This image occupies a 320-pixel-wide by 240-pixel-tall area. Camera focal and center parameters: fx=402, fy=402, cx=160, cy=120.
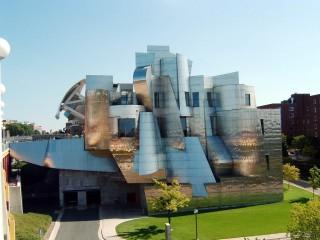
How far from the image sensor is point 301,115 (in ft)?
325

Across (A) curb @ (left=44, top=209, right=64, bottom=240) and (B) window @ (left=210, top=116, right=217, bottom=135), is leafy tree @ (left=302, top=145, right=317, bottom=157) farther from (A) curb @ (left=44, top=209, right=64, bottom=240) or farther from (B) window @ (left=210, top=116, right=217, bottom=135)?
(A) curb @ (left=44, top=209, right=64, bottom=240)

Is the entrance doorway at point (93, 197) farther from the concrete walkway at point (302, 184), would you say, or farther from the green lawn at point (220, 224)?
the concrete walkway at point (302, 184)

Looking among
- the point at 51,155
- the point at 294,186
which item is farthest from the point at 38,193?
the point at 294,186

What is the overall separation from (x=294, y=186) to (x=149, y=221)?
28.3 m

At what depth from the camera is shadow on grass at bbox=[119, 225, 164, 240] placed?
3662 cm

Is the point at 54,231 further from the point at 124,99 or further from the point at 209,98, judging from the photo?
the point at 209,98

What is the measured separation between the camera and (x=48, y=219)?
42719 mm

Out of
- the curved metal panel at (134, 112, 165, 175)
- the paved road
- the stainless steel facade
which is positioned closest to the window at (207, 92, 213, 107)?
the stainless steel facade

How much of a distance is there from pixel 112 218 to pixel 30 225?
1047 cm

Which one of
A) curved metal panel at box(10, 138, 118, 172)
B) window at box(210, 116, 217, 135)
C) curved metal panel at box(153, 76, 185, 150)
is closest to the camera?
curved metal panel at box(153, 76, 185, 150)

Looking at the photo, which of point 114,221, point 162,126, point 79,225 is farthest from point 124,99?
point 79,225

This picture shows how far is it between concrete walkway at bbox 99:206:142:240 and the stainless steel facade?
3.65m

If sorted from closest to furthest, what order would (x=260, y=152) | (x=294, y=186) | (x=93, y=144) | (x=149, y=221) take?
(x=149, y=221) < (x=93, y=144) < (x=260, y=152) < (x=294, y=186)

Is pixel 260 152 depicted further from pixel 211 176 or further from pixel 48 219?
pixel 48 219
